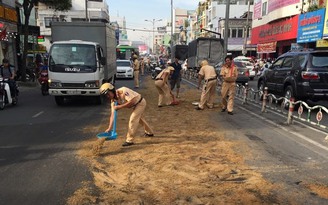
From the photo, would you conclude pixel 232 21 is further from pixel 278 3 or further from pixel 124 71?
pixel 124 71

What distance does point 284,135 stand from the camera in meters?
7.67

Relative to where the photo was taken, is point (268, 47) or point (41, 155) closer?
point (41, 155)

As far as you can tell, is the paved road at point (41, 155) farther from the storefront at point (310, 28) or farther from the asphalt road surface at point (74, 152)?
the storefront at point (310, 28)

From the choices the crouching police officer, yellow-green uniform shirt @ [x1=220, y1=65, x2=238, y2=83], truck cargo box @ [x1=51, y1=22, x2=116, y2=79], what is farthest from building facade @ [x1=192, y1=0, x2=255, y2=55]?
the crouching police officer

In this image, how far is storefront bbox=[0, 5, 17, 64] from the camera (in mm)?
22163

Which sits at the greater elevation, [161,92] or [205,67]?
[205,67]

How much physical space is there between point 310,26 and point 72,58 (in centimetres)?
→ 2169

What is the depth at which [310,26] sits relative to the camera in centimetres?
2702

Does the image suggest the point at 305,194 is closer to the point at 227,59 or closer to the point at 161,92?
the point at 227,59

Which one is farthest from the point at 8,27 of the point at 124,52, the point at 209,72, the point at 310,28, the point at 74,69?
the point at 310,28

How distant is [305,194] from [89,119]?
6778mm

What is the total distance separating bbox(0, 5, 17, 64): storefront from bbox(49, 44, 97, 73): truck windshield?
38.5ft

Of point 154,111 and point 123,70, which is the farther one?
point 123,70

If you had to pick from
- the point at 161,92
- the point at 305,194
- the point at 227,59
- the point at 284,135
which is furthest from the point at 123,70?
the point at 305,194
